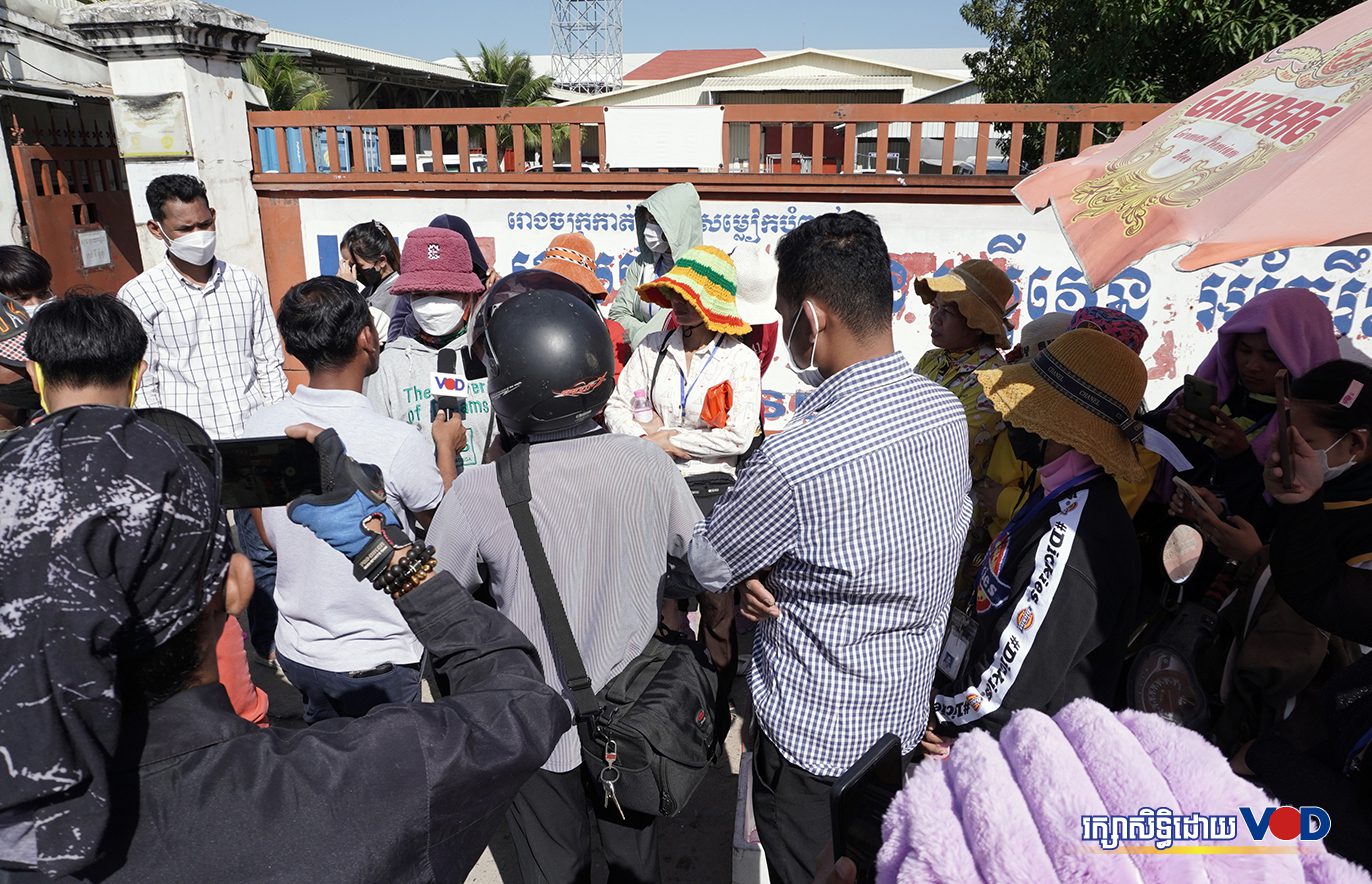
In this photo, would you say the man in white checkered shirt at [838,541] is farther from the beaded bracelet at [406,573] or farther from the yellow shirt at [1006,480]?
the yellow shirt at [1006,480]

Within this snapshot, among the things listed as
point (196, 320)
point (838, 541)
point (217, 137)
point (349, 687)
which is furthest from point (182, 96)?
point (838, 541)

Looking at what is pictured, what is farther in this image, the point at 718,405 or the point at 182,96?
the point at 182,96

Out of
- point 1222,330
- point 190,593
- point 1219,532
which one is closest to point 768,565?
point 190,593

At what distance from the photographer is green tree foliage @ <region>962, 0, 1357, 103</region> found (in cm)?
707

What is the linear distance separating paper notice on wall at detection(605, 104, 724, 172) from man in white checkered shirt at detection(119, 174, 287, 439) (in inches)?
107

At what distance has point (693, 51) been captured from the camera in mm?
42406

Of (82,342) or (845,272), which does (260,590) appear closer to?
(82,342)

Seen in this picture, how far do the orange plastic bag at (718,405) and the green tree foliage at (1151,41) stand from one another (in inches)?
249

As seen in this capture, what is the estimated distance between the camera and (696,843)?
2885 mm

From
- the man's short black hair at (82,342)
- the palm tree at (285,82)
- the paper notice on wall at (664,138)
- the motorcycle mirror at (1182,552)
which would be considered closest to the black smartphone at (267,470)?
the man's short black hair at (82,342)

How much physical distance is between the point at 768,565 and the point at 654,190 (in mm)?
4400

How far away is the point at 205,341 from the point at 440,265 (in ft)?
4.16

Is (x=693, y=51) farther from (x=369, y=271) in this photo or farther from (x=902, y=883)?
(x=902, y=883)

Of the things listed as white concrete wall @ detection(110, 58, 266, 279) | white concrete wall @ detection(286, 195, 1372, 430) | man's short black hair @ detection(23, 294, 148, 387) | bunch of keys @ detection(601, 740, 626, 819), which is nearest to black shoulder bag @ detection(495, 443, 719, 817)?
bunch of keys @ detection(601, 740, 626, 819)
